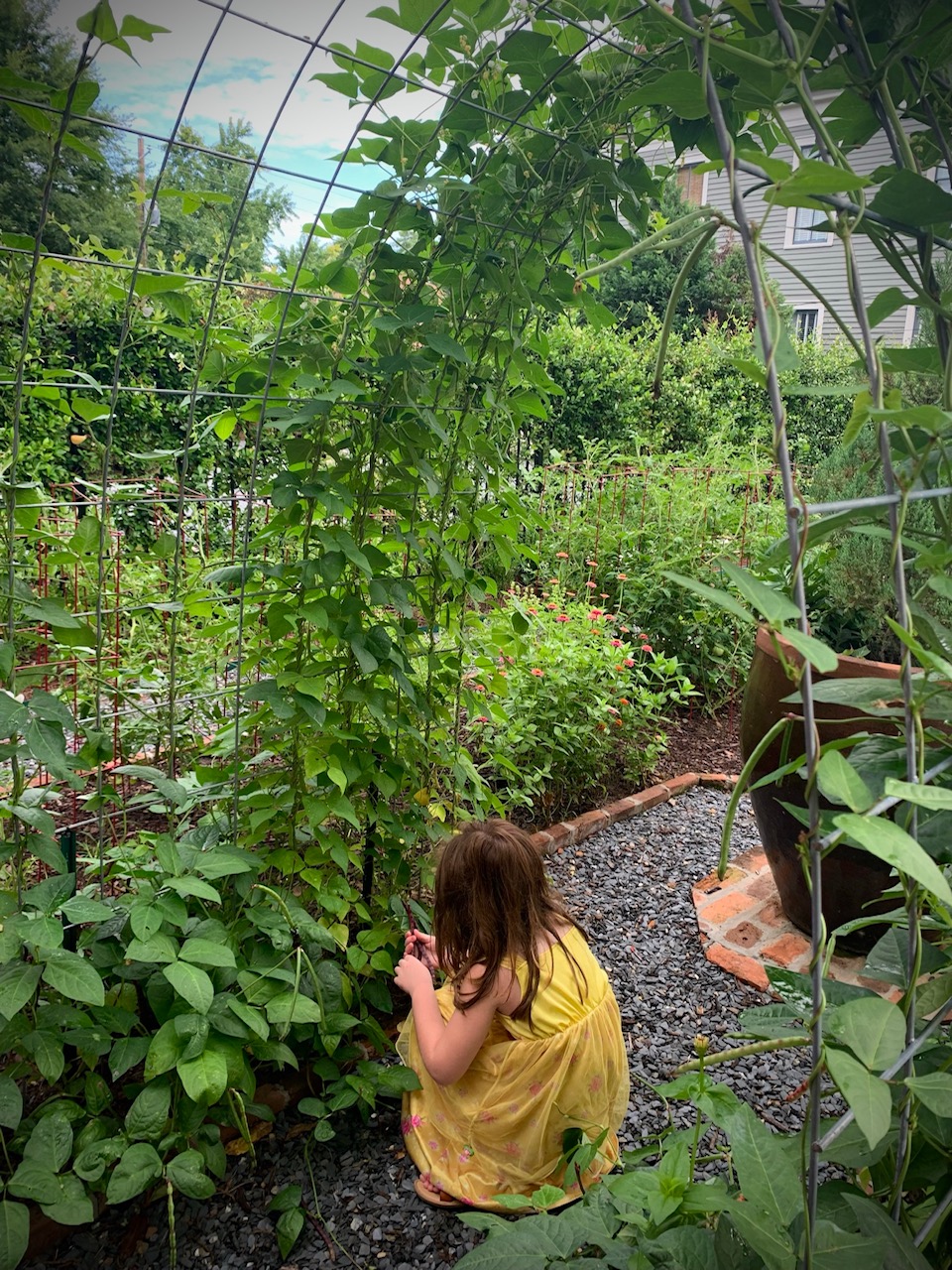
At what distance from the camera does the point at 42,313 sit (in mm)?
5516

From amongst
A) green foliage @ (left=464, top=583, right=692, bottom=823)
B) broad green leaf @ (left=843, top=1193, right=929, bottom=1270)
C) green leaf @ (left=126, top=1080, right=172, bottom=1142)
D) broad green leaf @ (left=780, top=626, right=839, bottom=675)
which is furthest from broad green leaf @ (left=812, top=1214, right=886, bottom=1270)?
green foliage @ (left=464, top=583, right=692, bottom=823)

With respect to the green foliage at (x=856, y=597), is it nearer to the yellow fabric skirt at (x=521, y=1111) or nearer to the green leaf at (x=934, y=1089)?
the yellow fabric skirt at (x=521, y=1111)

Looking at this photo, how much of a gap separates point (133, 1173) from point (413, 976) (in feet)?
1.98

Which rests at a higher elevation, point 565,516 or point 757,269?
point 757,269

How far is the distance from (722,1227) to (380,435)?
1492 mm

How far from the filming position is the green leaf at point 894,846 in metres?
0.58

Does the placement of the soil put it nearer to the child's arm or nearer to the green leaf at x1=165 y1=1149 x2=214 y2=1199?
the child's arm

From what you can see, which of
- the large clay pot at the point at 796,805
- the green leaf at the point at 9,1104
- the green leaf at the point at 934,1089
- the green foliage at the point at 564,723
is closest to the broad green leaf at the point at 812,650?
the green leaf at the point at 934,1089

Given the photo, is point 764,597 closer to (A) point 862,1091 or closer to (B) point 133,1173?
(A) point 862,1091

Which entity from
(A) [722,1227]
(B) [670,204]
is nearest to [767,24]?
(A) [722,1227]

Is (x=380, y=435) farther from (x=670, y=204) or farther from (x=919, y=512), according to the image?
(x=670, y=204)

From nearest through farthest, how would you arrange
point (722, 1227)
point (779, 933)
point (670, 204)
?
point (722, 1227), point (779, 933), point (670, 204)

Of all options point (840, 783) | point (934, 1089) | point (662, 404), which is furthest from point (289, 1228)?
point (662, 404)

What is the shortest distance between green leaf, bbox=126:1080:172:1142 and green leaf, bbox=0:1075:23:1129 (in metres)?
0.21
